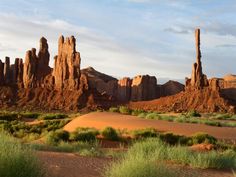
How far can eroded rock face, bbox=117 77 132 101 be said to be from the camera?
128 m

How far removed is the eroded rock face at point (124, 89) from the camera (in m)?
128

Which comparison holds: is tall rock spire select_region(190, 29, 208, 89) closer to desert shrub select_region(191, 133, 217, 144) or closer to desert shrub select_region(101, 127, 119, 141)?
desert shrub select_region(191, 133, 217, 144)

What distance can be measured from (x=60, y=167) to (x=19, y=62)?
4248 inches

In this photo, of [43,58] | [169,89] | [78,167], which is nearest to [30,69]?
[43,58]

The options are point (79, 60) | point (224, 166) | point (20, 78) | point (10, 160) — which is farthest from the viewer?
point (20, 78)

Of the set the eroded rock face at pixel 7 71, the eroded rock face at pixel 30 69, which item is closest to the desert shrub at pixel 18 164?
the eroded rock face at pixel 30 69

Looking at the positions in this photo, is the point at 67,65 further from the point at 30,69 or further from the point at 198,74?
the point at 198,74

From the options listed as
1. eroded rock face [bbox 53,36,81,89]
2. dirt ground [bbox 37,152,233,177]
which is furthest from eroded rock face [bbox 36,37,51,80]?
dirt ground [bbox 37,152,233,177]

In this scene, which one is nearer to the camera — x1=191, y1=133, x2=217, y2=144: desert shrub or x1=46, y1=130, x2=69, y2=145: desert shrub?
x1=46, y1=130, x2=69, y2=145: desert shrub

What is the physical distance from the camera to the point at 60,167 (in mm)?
13492

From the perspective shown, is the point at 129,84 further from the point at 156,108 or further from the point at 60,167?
the point at 60,167

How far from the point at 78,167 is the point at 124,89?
115679mm

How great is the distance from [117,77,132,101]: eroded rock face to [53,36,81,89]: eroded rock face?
2259 centimetres

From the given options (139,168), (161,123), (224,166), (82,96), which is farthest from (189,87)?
(139,168)
